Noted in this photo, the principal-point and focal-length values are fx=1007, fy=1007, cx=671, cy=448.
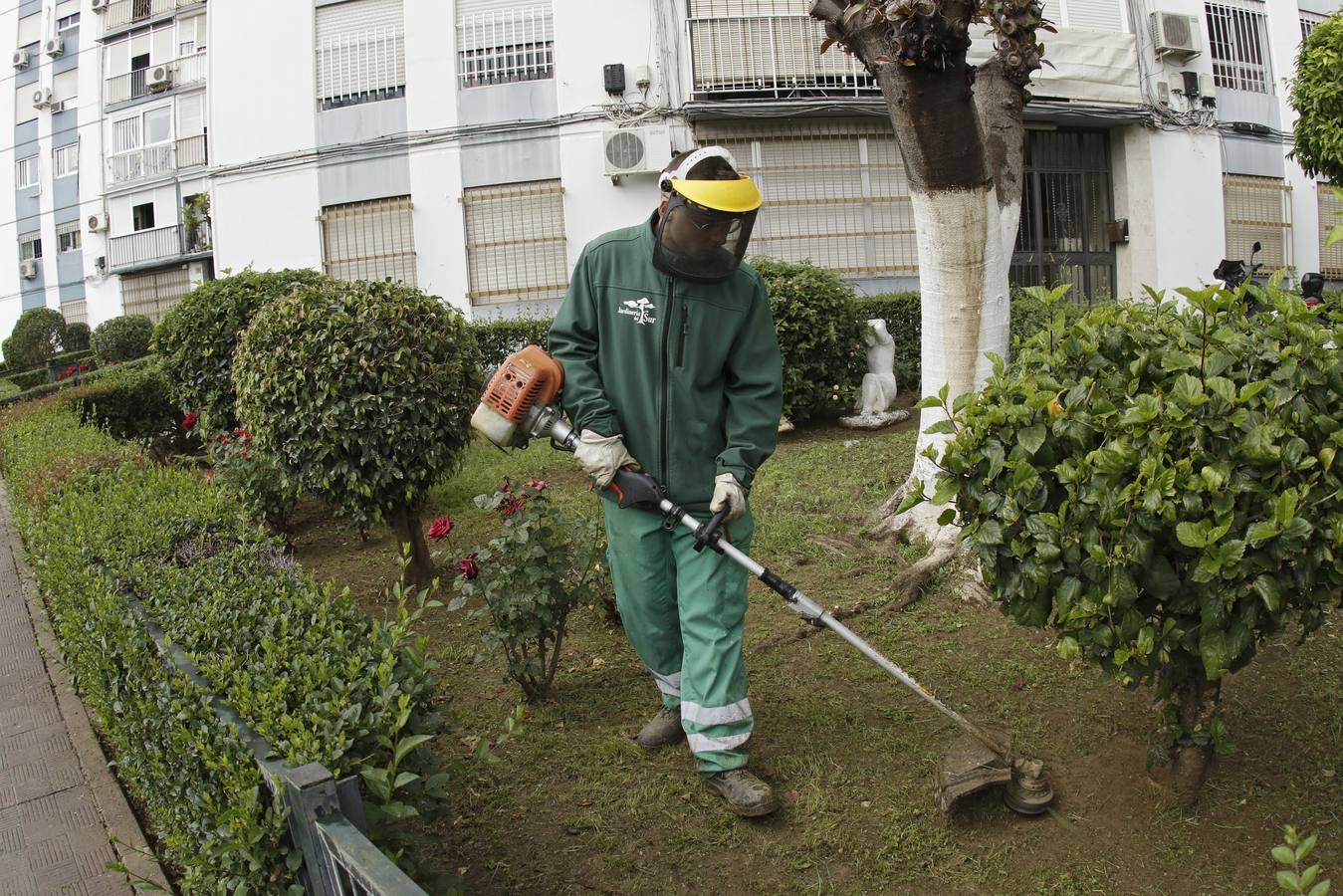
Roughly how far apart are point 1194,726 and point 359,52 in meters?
16.2

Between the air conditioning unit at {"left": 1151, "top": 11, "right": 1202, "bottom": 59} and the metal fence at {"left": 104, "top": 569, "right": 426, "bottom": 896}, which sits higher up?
the air conditioning unit at {"left": 1151, "top": 11, "right": 1202, "bottom": 59}

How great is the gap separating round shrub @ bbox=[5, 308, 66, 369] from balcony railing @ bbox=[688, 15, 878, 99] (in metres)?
18.3

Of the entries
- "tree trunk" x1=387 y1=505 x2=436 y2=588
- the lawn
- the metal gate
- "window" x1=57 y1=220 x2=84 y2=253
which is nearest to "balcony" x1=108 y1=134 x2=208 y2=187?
"window" x1=57 y1=220 x2=84 y2=253

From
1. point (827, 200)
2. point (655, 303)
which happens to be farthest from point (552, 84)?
point (655, 303)

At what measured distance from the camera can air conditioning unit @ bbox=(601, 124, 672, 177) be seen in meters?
14.8

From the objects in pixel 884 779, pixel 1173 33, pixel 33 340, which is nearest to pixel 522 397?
pixel 884 779

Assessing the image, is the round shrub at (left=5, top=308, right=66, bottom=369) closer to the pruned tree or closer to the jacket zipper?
the pruned tree

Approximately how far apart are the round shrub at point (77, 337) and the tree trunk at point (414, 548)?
2290 centimetres

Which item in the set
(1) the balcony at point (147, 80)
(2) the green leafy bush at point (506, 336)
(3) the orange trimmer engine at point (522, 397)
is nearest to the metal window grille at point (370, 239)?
(2) the green leafy bush at point (506, 336)

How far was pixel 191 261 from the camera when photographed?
21.7 meters

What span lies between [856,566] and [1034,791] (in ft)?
7.66

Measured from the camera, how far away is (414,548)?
5.87m

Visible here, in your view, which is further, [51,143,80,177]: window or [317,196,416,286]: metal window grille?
[51,143,80,177]: window

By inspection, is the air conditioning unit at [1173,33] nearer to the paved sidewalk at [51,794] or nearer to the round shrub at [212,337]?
the round shrub at [212,337]
